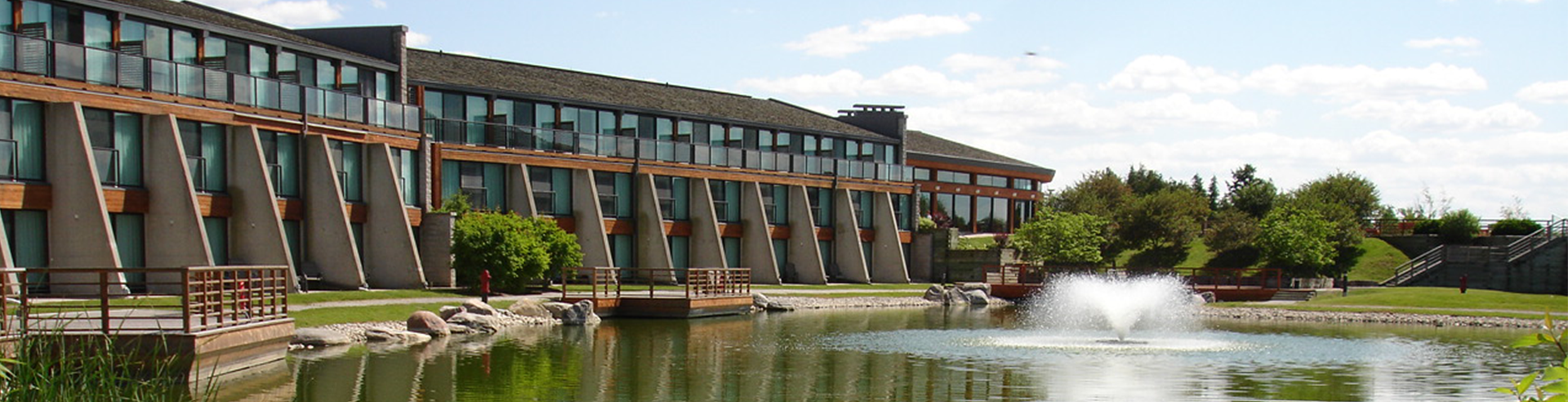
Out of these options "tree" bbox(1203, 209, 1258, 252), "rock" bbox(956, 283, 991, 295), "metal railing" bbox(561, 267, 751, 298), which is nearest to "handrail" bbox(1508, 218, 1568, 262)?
"tree" bbox(1203, 209, 1258, 252)

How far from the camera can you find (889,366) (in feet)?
91.6

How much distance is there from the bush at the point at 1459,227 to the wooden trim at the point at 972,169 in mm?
26648

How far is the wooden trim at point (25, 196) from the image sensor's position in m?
31.5

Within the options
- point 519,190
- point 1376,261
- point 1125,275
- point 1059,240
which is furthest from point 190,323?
point 1376,261

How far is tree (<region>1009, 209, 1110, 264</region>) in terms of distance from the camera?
231ft

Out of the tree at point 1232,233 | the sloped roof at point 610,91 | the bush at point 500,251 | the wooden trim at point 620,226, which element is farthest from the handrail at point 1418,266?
the bush at point 500,251

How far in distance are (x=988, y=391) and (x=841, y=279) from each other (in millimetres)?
45696

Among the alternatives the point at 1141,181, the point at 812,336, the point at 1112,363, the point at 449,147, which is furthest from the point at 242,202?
the point at 1141,181

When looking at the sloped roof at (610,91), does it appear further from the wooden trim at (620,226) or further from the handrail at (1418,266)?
the handrail at (1418,266)

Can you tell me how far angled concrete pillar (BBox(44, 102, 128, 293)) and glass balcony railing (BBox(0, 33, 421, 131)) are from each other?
1.14 meters

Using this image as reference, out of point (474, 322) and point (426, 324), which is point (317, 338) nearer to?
point (426, 324)

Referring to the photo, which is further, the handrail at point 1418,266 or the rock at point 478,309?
the handrail at point 1418,266

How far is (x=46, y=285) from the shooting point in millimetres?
32094

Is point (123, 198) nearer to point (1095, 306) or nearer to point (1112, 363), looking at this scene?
point (1112, 363)
